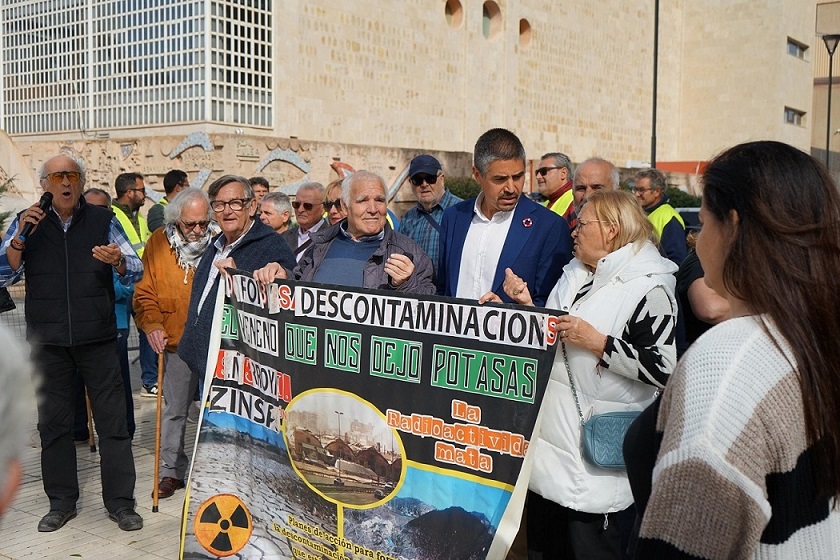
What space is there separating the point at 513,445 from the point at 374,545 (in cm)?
81

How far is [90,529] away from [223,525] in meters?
1.89

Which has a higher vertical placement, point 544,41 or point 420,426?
point 544,41

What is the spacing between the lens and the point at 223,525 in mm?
4562

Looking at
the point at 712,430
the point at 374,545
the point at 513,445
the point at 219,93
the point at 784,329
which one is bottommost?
the point at 374,545

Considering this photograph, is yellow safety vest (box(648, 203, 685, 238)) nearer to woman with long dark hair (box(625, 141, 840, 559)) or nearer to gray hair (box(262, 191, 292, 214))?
gray hair (box(262, 191, 292, 214))

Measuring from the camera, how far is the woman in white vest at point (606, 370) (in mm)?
3732

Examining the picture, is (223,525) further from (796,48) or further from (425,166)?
(796,48)

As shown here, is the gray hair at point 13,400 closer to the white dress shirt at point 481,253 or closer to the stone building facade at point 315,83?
the white dress shirt at point 481,253

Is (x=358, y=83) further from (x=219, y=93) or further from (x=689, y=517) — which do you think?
(x=689, y=517)

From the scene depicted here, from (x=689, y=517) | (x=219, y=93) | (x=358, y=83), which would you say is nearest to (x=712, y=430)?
(x=689, y=517)

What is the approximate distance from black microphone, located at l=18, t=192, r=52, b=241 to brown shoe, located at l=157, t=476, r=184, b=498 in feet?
6.67

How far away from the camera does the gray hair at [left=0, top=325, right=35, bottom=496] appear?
1136 millimetres

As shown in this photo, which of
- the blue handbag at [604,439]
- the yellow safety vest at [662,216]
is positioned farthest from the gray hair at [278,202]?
the blue handbag at [604,439]

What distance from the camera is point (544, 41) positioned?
37.2 metres
